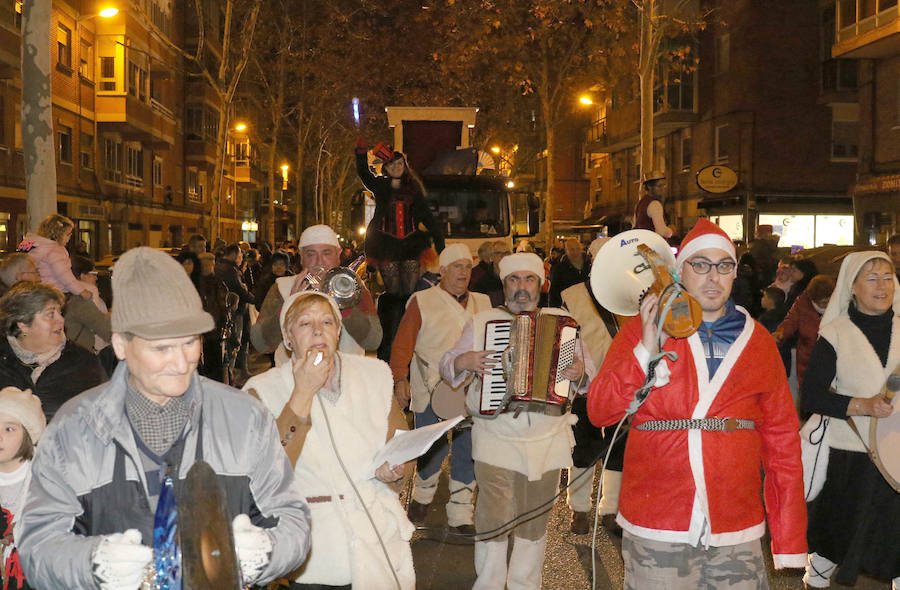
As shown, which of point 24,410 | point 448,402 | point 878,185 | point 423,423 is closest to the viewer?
point 24,410

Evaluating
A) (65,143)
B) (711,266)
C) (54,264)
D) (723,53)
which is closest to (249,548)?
(711,266)

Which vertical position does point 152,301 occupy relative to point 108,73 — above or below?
below

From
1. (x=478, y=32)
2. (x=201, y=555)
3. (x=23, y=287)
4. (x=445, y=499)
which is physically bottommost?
(x=445, y=499)

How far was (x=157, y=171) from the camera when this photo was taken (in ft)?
148

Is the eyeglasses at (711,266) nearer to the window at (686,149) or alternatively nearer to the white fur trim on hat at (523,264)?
the white fur trim on hat at (523,264)

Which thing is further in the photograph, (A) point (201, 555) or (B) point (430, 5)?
(B) point (430, 5)

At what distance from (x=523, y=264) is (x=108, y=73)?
3329 cm

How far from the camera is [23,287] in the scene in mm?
5312

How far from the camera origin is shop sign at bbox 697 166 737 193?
1981 centimetres

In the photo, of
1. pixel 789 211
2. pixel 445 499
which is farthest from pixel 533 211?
pixel 789 211

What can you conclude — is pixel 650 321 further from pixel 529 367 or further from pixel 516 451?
pixel 516 451

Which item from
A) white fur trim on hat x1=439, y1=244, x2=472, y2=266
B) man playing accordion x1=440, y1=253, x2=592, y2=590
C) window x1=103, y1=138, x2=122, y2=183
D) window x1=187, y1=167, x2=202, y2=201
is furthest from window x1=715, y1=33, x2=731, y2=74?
man playing accordion x1=440, y1=253, x2=592, y2=590

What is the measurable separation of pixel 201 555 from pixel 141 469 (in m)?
0.53

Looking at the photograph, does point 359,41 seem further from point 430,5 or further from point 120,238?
point 120,238
